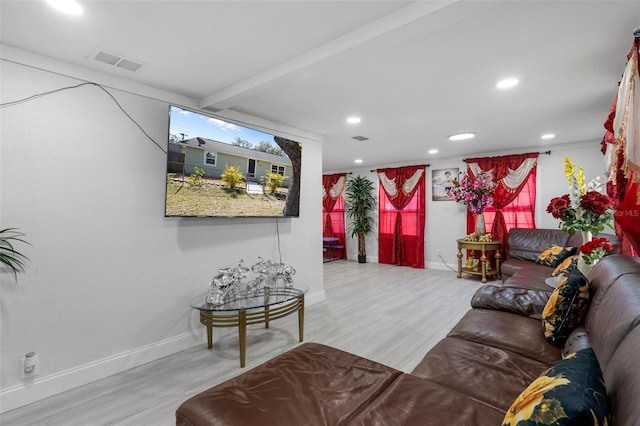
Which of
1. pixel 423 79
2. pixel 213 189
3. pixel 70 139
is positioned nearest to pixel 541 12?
pixel 423 79

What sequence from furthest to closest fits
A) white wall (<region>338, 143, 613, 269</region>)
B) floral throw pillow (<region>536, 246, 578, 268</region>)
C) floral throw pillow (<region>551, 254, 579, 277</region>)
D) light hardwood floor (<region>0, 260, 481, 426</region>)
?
white wall (<region>338, 143, 613, 269</region>) → floral throw pillow (<region>536, 246, 578, 268</region>) → floral throw pillow (<region>551, 254, 579, 277</region>) → light hardwood floor (<region>0, 260, 481, 426</region>)

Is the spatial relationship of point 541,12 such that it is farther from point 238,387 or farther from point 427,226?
point 427,226

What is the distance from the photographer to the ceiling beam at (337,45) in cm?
154

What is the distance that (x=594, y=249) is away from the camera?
214 centimetres

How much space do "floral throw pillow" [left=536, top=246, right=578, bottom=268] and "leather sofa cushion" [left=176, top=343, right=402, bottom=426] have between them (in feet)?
11.8

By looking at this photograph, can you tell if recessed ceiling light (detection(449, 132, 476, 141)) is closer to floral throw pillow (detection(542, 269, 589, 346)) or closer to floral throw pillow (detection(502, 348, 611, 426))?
floral throw pillow (detection(542, 269, 589, 346))

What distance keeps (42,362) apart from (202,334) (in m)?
1.14

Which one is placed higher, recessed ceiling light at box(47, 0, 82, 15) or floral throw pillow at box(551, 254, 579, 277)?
recessed ceiling light at box(47, 0, 82, 15)

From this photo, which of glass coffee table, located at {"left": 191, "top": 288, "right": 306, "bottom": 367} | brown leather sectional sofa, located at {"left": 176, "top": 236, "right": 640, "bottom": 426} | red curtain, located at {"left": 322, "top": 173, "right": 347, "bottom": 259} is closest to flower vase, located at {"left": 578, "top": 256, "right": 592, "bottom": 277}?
brown leather sectional sofa, located at {"left": 176, "top": 236, "right": 640, "bottom": 426}

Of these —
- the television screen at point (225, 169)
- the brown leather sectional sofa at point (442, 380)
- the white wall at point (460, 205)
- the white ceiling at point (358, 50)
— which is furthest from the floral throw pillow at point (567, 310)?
the white wall at point (460, 205)

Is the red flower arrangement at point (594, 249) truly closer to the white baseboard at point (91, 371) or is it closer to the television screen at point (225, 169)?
the television screen at point (225, 169)

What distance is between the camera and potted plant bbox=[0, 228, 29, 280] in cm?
187

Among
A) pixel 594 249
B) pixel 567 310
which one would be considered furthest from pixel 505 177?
pixel 567 310

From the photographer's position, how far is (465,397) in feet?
3.78
